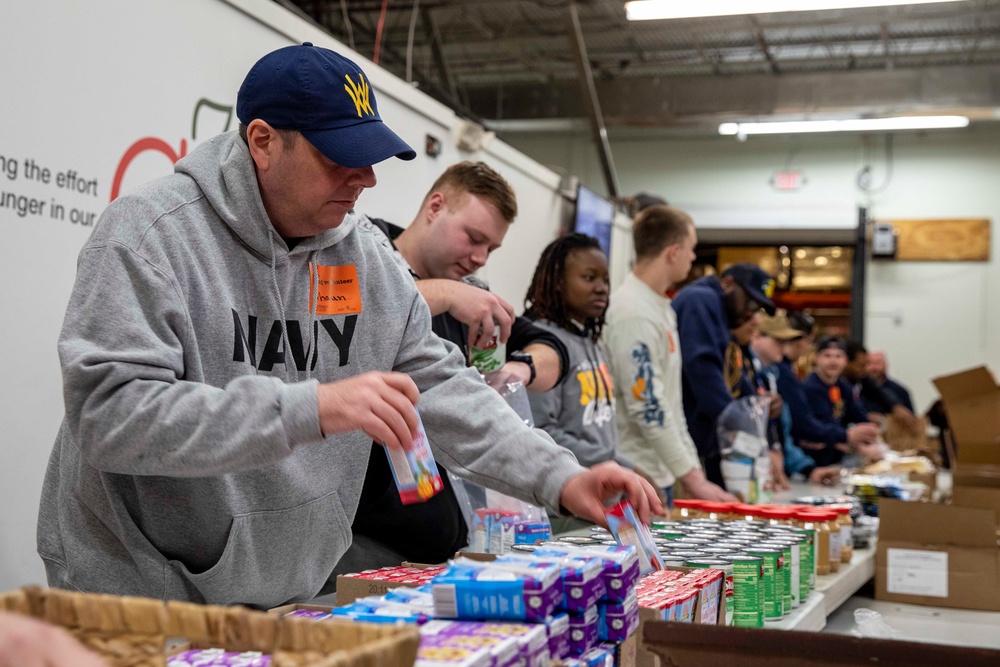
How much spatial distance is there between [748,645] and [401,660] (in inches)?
16.2

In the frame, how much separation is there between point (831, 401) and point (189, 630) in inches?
289

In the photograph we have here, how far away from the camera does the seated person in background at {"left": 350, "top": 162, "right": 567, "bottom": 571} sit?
2119mm

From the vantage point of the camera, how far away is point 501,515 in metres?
2.20

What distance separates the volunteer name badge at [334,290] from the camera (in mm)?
1637

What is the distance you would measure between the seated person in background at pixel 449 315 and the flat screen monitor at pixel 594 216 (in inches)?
128

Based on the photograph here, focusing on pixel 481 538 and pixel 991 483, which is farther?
pixel 991 483

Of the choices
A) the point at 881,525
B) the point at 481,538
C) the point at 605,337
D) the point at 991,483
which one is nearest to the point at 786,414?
the point at 991,483

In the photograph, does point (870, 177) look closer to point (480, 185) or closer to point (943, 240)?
point (943, 240)

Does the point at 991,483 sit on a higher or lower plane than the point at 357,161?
lower

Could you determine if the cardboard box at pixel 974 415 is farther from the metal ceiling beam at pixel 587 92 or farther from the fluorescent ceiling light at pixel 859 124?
the fluorescent ceiling light at pixel 859 124

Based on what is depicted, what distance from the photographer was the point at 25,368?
7.23 feet

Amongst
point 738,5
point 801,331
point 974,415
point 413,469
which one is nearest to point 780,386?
point 801,331

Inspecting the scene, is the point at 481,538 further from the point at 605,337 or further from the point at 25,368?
the point at 605,337

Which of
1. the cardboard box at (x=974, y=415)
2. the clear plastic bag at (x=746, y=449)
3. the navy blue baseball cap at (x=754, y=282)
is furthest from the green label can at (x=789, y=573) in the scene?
the navy blue baseball cap at (x=754, y=282)
